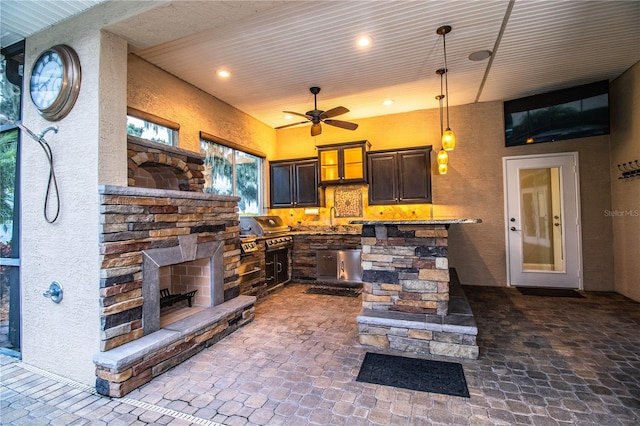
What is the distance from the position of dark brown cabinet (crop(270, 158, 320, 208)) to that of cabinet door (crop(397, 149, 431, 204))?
1.52 m

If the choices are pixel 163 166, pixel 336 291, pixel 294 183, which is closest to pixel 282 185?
pixel 294 183

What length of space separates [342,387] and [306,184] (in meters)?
3.95

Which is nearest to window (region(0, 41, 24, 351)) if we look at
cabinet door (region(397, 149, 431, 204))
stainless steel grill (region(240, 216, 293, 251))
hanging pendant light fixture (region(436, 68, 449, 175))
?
stainless steel grill (region(240, 216, 293, 251))

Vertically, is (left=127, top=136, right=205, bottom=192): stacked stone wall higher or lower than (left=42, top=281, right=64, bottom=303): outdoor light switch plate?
higher

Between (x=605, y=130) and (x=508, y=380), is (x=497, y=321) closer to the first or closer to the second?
(x=508, y=380)

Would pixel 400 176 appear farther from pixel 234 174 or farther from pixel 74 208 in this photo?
pixel 74 208

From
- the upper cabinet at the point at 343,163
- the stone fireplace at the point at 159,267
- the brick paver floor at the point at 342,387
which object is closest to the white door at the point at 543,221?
the brick paver floor at the point at 342,387

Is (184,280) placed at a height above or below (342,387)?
above

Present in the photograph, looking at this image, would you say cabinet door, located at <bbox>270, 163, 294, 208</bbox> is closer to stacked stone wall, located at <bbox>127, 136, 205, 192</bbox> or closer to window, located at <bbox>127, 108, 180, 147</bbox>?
window, located at <bbox>127, 108, 180, 147</bbox>

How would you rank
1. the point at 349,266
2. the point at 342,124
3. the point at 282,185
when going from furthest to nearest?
the point at 282,185 → the point at 349,266 → the point at 342,124

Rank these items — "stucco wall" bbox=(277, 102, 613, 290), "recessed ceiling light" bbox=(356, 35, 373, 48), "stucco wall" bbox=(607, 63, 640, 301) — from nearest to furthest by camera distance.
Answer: "recessed ceiling light" bbox=(356, 35, 373, 48) → "stucco wall" bbox=(607, 63, 640, 301) → "stucco wall" bbox=(277, 102, 613, 290)

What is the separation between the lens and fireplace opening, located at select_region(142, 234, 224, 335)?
2334mm

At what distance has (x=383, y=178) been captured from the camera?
16.7 ft

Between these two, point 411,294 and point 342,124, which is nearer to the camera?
point 411,294
